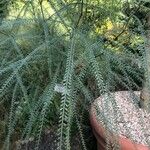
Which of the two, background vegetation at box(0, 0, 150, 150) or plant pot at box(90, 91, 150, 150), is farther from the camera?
plant pot at box(90, 91, 150, 150)

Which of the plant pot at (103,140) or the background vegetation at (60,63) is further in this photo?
the plant pot at (103,140)

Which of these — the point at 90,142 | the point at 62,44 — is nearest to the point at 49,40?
the point at 62,44

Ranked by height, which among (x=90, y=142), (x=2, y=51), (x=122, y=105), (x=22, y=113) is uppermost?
(x=2, y=51)

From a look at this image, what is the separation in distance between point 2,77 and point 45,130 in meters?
0.48

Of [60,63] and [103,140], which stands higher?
[60,63]

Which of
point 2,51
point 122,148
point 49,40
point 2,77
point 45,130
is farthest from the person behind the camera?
point 45,130

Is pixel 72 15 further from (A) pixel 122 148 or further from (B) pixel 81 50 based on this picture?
(A) pixel 122 148

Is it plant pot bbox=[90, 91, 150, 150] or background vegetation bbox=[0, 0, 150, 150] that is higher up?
background vegetation bbox=[0, 0, 150, 150]

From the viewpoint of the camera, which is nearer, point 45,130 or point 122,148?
point 122,148

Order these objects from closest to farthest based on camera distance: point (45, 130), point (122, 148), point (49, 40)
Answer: point (49, 40) < point (122, 148) < point (45, 130)

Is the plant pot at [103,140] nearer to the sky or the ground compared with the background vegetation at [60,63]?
nearer to the ground

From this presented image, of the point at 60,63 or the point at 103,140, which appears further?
the point at 103,140

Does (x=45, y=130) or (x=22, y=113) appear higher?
(x=22, y=113)

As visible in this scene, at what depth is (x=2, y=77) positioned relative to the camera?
4.47 ft
